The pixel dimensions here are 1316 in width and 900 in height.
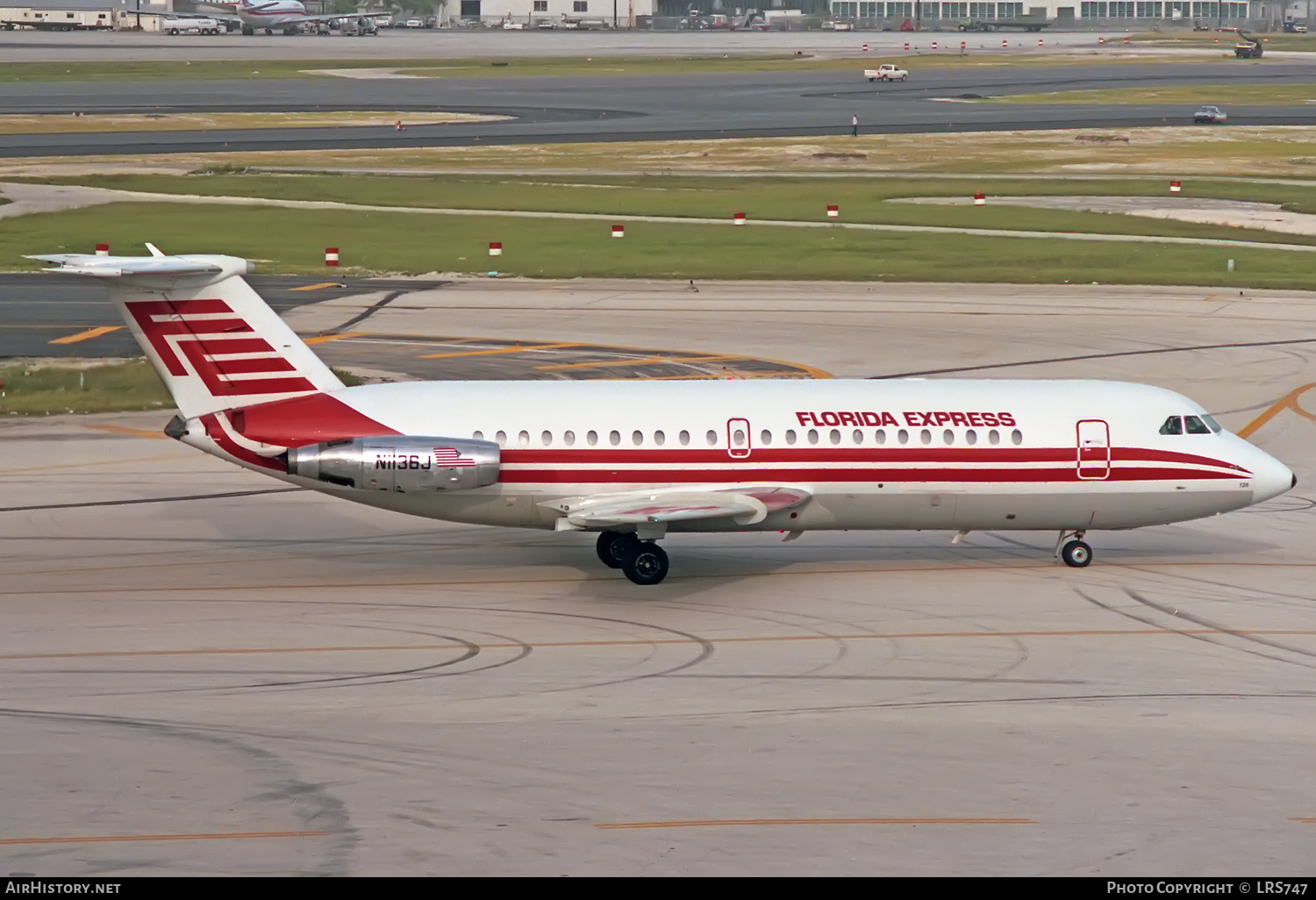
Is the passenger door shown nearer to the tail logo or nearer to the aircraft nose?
the tail logo

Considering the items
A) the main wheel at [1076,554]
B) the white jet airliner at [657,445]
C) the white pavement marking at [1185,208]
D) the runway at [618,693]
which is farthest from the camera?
the white pavement marking at [1185,208]

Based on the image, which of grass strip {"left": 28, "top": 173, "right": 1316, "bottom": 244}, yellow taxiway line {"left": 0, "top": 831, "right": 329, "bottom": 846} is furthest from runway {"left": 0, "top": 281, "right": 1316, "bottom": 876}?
grass strip {"left": 28, "top": 173, "right": 1316, "bottom": 244}

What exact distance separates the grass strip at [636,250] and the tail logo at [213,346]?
3855 centimetres

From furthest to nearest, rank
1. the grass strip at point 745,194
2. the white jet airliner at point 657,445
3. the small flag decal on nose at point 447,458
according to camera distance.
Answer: the grass strip at point 745,194 → the white jet airliner at point 657,445 → the small flag decal on nose at point 447,458

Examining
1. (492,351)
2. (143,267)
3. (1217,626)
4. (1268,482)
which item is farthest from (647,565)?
(492,351)

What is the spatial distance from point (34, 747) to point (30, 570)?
10.2m

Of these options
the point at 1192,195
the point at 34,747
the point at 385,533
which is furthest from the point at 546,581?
the point at 1192,195

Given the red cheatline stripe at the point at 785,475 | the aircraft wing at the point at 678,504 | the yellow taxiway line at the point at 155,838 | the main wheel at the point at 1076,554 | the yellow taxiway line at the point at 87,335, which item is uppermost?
the red cheatline stripe at the point at 785,475

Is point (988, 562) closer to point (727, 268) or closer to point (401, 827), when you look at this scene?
point (401, 827)

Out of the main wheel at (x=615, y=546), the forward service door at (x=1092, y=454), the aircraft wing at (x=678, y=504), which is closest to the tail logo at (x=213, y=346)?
the aircraft wing at (x=678, y=504)

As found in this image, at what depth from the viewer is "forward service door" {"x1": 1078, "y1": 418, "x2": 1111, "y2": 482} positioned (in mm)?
30094

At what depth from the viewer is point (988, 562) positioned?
31.7m

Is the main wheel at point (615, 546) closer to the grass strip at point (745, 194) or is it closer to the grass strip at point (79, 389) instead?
the grass strip at point (79, 389)

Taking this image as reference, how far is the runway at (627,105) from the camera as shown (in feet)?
378
